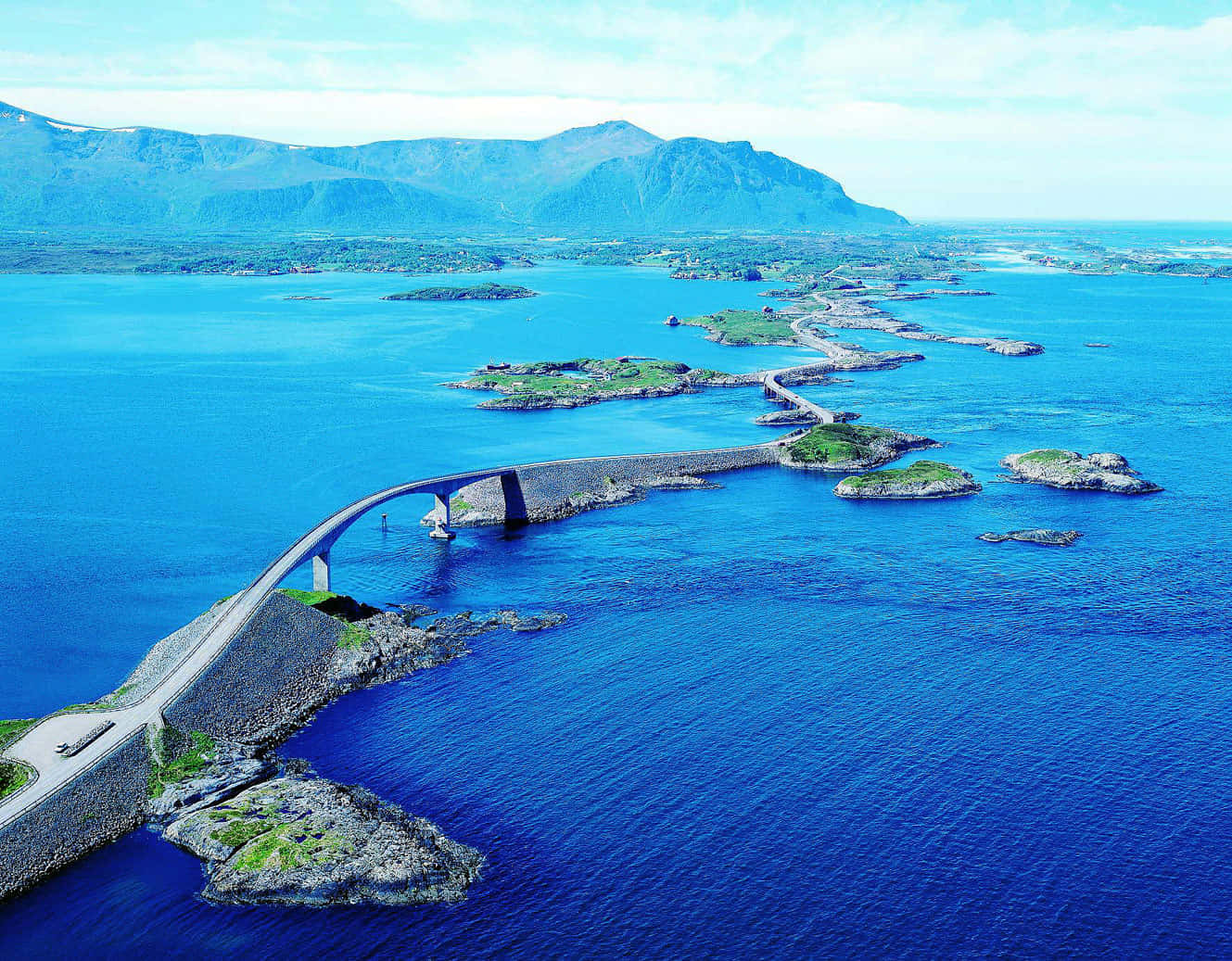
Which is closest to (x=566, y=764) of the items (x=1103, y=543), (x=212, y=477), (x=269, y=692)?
(x=269, y=692)

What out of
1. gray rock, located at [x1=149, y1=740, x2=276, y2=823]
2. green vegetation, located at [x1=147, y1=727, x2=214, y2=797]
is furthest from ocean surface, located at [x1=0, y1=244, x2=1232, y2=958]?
green vegetation, located at [x1=147, y1=727, x2=214, y2=797]

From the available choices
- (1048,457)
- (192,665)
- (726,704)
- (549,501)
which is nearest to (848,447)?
(1048,457)

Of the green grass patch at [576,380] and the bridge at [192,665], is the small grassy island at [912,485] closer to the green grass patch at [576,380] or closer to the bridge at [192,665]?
the bridge at [192,665]

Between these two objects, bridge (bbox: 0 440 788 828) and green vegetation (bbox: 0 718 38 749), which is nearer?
bridge (bbox: 0 440 788 828)

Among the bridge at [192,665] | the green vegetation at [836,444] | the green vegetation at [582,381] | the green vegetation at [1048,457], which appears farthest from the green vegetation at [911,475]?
the green vegetation at [582,381]

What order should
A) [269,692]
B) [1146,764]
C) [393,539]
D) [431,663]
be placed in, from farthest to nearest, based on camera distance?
[393,539]
[431,663]
[269,692]
[1146,764]

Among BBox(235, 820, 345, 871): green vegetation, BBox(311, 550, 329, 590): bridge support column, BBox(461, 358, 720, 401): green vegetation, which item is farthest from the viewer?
BBox(461, 358, 720, 401): green vegetation

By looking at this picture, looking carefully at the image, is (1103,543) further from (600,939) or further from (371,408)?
(371,408)

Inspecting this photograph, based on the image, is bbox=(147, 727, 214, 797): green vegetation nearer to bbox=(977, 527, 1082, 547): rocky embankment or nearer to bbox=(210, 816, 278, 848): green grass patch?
bbox=(210, 816, 278, 848): green grass patch
